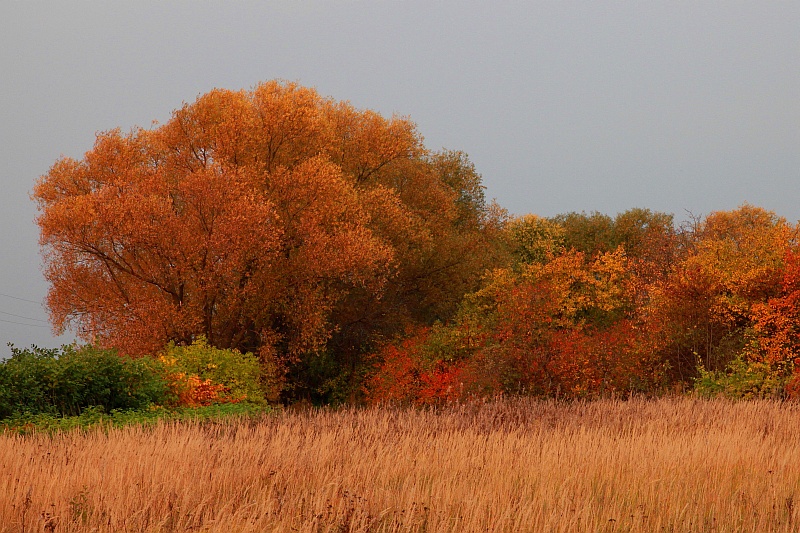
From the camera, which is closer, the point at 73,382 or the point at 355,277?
the point at 73,382

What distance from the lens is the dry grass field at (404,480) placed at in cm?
620

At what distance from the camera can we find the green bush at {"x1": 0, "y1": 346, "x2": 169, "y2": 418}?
568 inches

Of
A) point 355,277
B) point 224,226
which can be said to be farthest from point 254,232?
point 355,277

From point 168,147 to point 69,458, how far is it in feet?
75.8

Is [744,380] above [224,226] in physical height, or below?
below

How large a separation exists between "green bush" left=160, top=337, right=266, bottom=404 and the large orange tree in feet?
13.0

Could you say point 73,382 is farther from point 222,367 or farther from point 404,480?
point 404,480

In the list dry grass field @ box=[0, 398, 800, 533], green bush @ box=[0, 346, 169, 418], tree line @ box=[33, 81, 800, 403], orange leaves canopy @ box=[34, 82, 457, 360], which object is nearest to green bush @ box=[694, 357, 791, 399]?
tree line @ box=[33, 81, 800, 403]

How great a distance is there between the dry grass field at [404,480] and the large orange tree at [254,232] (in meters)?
14.9

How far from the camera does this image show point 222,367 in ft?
70.9

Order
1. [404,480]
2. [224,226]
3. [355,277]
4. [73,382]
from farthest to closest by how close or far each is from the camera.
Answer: [355,277], [224,226], [73,382], [404,480]

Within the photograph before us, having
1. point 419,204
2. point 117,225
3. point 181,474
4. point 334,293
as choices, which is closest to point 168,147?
point 117,225

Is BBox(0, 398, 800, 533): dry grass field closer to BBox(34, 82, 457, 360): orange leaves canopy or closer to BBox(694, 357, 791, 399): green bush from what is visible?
BBox(694, 357, 791, 399): green bush

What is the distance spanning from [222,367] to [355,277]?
25.2 feet
